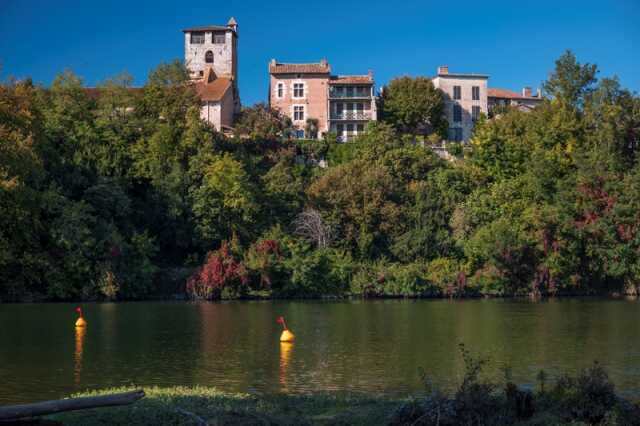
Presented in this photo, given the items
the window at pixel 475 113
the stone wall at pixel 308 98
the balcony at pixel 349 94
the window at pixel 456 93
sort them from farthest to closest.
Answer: the window at pixel 475 113 < the window at pixel 456 93 < the balcony at pixel 349 94 < the stone wall at pixel 308 98

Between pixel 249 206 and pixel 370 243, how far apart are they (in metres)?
11.3

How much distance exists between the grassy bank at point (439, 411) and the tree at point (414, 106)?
7354 centimetres

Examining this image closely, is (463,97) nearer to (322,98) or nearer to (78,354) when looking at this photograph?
(322,98)

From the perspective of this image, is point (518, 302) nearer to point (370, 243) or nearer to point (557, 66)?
point (370, 243)

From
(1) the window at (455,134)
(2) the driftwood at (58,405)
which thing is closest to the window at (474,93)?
(1) the window at (455,134)

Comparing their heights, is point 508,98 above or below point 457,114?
above

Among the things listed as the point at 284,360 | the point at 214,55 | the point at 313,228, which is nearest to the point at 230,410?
the point at 284,360

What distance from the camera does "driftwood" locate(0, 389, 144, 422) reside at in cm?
1266

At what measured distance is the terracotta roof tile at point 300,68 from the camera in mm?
92188

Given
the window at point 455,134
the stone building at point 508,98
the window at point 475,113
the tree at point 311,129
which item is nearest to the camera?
the tree at point 311,129

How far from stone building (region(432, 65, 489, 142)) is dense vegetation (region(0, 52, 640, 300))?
18245 millimetres

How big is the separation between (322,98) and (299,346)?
2419 inches

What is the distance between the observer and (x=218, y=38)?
321ft

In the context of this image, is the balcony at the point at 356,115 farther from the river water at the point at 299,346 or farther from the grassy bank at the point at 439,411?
the grassy bank at the point at 439,411
